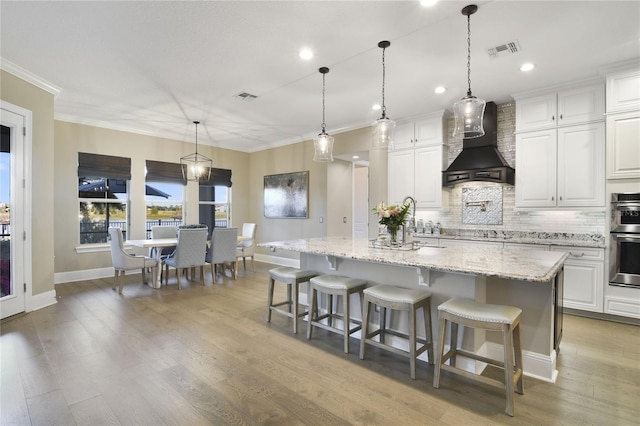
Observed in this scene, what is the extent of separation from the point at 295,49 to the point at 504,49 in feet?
6.66

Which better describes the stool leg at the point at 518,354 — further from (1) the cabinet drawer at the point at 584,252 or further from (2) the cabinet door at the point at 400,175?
(2) the cabinet door at the point at 400,175

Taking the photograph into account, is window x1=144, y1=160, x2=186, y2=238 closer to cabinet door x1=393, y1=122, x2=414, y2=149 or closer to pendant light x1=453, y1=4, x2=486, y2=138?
cabinet door x1=393, y1=122, x2=414, y2=149

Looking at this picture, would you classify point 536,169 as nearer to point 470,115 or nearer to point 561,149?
point 561,149

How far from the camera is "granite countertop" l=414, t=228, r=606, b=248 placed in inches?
153

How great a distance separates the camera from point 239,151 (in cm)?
806

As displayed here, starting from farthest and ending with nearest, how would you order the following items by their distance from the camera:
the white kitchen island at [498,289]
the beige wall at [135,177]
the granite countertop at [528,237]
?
1. the beige wall at [135,177]
2. the granite countertop at [528,237]
3. the white kitchen island at [498,289]

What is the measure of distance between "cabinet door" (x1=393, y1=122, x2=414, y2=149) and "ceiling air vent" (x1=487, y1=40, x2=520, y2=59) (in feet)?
6.85

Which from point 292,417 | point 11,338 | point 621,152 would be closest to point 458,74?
point 621,152

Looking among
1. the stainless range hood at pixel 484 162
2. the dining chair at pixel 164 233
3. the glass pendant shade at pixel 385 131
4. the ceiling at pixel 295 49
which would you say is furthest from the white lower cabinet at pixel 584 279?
the dining chair at pixel 164 233

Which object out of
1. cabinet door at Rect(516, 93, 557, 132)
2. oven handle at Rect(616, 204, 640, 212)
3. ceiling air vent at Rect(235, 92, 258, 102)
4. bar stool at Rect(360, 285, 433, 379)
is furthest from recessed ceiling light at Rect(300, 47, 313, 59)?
oven handle at Rect(616, 204, 640, 212)

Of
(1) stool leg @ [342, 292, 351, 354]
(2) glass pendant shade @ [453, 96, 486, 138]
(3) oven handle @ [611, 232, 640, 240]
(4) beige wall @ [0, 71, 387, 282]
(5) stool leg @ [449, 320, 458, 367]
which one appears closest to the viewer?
(5) stool leg @ [449, 320, 458, 367]

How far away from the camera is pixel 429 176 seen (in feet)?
16.8

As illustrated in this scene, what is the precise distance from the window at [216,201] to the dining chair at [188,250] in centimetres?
235

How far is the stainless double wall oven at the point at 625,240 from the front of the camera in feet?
11.3
